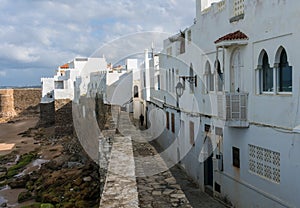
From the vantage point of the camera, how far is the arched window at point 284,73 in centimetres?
785

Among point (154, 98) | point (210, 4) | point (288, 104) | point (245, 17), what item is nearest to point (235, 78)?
point (245, 17)

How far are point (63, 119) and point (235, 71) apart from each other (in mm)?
24891

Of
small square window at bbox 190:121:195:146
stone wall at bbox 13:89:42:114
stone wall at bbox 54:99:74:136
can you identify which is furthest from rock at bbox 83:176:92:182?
stone wall at bbox 13:89:42:114

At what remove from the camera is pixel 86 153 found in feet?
76.6

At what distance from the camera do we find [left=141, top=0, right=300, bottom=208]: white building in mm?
7746

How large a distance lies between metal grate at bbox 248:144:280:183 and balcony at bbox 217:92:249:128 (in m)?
0.70

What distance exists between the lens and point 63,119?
32281 mm

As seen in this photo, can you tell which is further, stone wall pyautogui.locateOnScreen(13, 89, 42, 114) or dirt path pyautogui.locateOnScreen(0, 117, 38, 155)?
stone wall pyautogui.locateOnScreen(13, 89, 42, 114)

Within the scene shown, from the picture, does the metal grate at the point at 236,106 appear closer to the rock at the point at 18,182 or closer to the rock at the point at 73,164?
the rock at the point at 18,182

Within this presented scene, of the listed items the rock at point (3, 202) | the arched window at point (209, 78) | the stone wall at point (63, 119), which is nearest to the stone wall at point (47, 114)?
the stone wall at point (63, 119)

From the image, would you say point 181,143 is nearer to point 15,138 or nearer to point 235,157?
point 235,157

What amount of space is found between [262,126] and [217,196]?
3.58 metres

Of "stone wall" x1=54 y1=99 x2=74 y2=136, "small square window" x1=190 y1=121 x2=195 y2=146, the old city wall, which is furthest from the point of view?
the old city wall

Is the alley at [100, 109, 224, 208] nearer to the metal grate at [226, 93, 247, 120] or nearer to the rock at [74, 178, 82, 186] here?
the metal grate at [226, 93, 247, 120]
